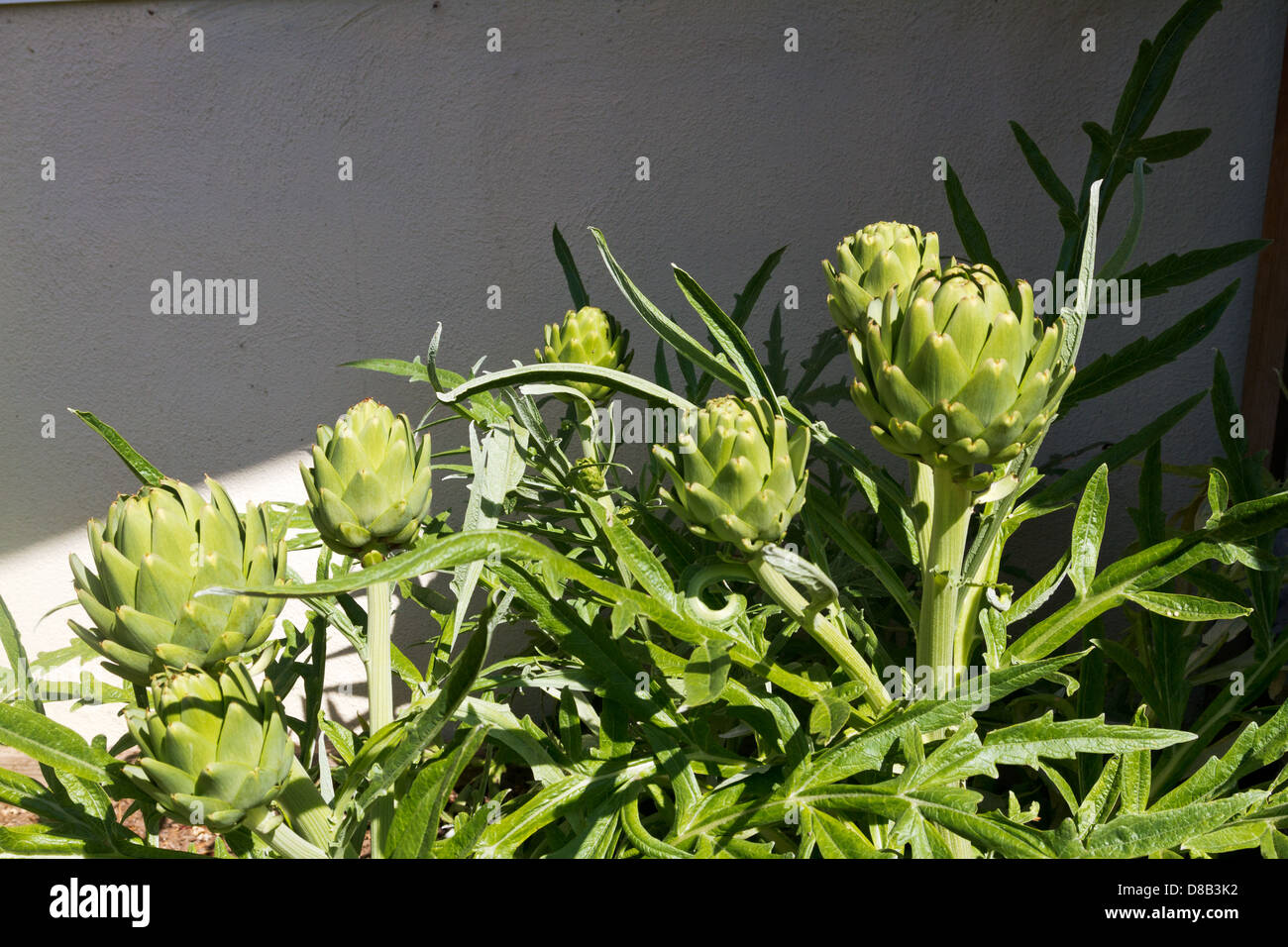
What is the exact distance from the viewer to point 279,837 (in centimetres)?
63

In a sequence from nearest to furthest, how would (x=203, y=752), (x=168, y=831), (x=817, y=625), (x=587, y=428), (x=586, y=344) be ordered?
(x=203, y=752), (x=817, y=625), (x=587, y=428), (x=586, y=344), (x=168, y=831)

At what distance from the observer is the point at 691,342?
0.79 metres

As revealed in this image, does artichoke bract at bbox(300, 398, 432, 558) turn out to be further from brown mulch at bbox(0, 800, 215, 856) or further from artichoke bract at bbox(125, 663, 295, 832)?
brown mulch at bbox(0, 800, 215, 856)

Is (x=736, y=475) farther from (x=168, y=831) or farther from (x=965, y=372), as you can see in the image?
(x=168, y=831)

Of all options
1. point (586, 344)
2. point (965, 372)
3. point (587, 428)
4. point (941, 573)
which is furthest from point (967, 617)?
point (586, 344)

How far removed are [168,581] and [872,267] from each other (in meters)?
0.57

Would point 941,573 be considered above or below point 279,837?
above

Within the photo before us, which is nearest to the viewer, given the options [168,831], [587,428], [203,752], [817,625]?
[203,752]

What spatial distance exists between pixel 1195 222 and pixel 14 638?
57.1 inches

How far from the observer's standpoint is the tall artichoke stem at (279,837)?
0.61 meters

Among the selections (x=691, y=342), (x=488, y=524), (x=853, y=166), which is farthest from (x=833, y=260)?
(x=488, y=524)

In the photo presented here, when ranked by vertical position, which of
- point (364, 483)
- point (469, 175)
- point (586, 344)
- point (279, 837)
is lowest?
point (279, 837)

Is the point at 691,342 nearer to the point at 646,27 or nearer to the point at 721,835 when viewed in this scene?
the point at 721,835

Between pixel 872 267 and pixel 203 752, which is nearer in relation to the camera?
pixel 203 752
